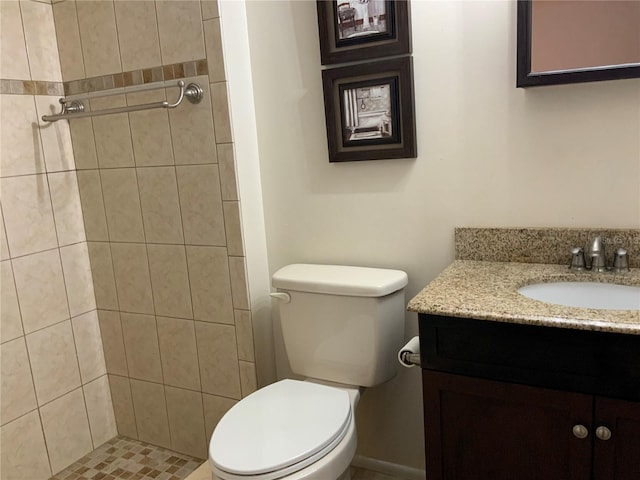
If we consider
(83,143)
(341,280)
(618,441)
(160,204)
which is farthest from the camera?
(83,143)

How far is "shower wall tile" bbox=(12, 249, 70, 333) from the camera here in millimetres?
1919

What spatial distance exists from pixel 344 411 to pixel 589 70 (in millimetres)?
1109

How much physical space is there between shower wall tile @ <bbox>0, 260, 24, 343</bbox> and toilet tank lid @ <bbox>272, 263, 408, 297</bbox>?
982mm

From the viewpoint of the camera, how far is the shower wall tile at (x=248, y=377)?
74.2 inches

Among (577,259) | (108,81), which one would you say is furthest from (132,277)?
(577,259)

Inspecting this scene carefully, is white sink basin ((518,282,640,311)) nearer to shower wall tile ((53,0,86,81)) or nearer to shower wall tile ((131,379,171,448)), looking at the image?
shower wall tile ((131,379,171,448))

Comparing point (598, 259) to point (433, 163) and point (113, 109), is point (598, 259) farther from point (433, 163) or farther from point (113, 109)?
point (113, 109)

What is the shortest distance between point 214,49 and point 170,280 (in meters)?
0.86

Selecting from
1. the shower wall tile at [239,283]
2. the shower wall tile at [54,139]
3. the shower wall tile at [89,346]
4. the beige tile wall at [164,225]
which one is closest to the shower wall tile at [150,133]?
the beige tile wall at [164,225]

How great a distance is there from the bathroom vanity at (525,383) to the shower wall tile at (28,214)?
1.48 metres

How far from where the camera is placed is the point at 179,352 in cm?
204

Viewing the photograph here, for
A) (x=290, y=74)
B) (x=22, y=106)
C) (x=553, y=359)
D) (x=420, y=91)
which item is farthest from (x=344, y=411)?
(x=22, y=106)

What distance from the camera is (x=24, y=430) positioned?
6.37ft

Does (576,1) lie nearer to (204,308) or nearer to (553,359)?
(553,359)
